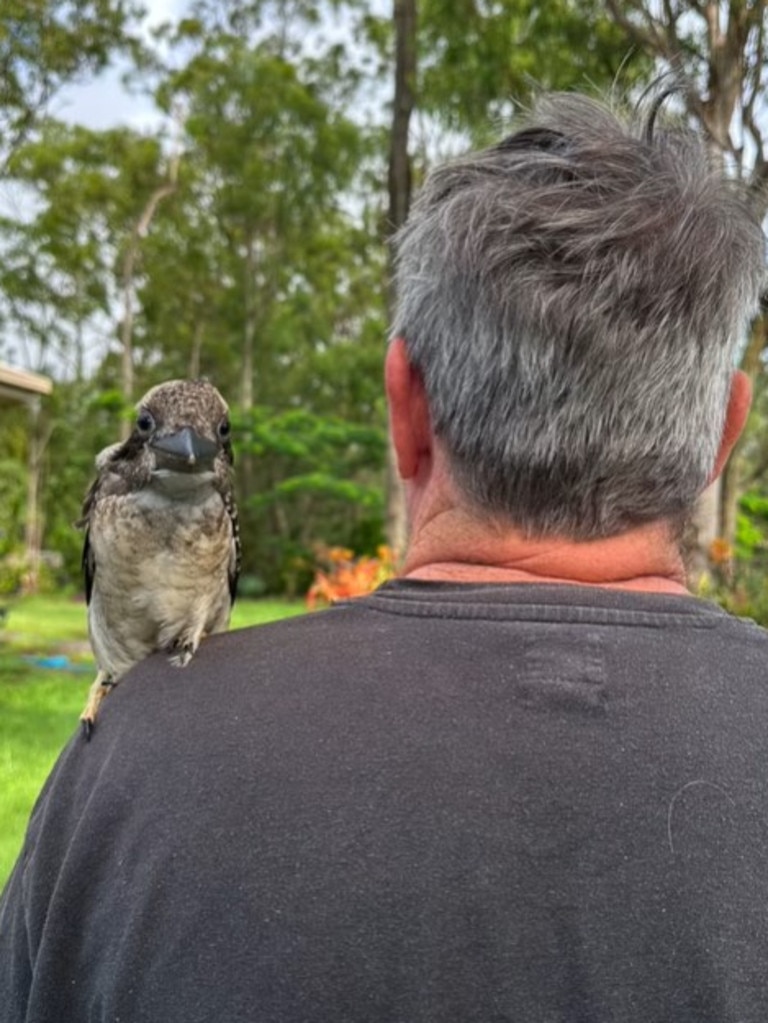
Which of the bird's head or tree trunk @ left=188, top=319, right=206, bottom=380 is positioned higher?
tree trunk @ left=188, top=319, right=206, bottom=380

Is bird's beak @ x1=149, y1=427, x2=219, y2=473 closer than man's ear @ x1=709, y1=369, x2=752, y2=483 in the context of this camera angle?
No

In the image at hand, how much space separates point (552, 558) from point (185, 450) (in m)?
0.82

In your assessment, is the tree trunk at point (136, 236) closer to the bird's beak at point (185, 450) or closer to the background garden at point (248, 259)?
the background garden at point (248, 259)

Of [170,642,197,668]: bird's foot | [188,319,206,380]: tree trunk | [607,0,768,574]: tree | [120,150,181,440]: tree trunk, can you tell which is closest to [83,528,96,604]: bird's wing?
[170,642,197,668]: bird's foot

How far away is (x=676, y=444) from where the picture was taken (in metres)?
1.23

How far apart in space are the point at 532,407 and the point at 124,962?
0.71 metres

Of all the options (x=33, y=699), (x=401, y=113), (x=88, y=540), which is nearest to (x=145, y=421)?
(x=88, y=540)

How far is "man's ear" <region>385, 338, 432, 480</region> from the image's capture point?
1.32 meters

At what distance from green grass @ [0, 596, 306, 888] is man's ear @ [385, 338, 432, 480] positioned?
1.56m

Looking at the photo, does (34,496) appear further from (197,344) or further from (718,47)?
(718,47)

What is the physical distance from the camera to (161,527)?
204cm

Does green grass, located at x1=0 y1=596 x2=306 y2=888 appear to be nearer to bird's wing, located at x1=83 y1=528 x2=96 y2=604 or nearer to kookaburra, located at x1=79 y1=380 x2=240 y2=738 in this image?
bird's wing, located at x1=83 y1=528 x2=96 y2=604

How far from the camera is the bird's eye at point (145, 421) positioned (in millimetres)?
1908

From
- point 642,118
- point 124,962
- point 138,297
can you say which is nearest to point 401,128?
point 642,118
